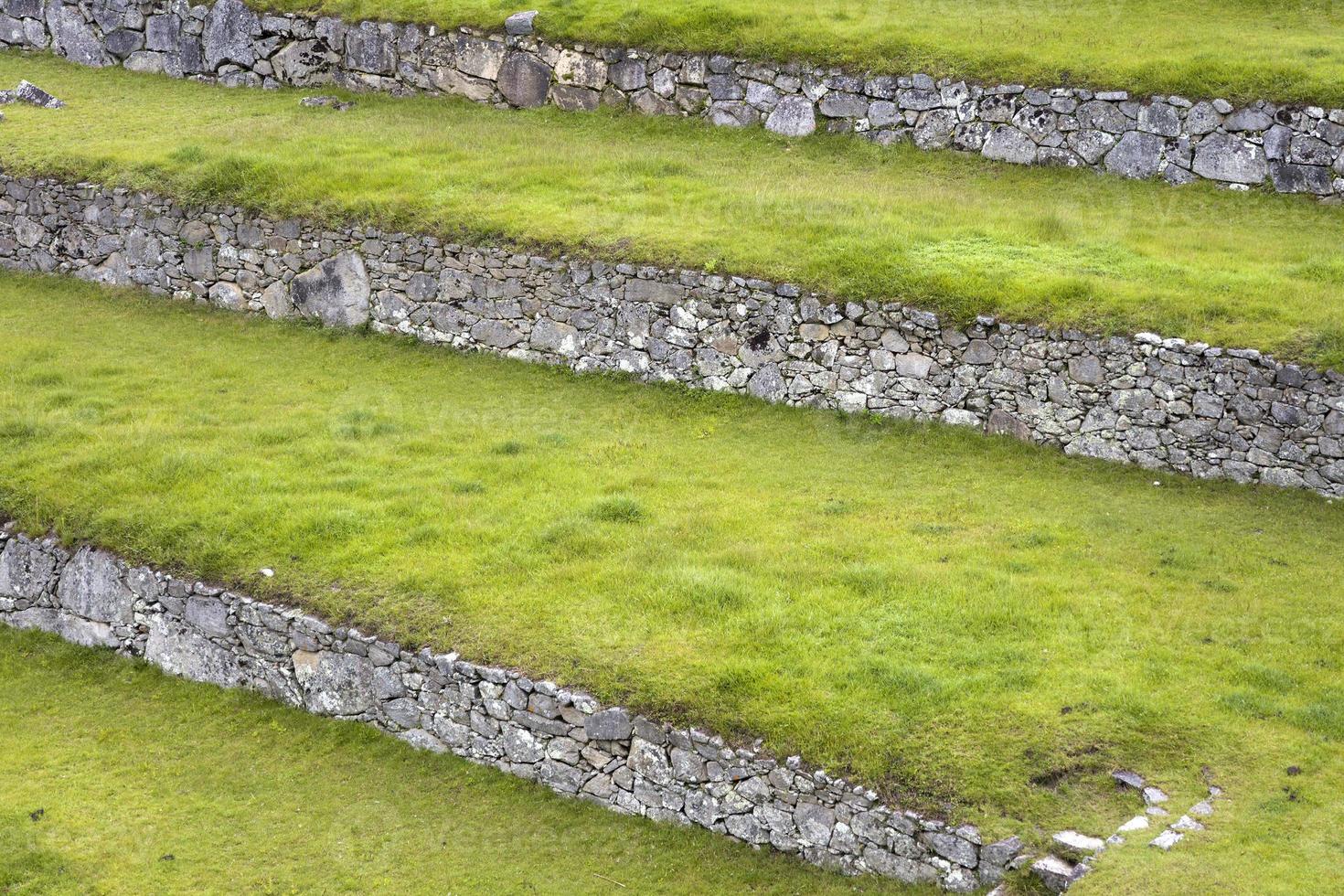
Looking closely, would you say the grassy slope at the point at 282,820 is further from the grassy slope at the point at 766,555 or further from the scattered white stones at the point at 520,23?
the scattered white stones at the point at 520,23

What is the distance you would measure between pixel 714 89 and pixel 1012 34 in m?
6.64

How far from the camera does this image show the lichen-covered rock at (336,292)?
26250mm

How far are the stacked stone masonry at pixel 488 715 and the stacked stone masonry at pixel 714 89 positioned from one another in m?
17.4

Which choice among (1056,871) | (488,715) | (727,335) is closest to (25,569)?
(488,715)

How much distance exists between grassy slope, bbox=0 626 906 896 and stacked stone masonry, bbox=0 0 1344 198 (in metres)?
18.2

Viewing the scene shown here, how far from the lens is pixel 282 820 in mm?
15727

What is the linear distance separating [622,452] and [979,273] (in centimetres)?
661

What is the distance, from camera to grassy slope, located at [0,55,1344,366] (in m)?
22.1

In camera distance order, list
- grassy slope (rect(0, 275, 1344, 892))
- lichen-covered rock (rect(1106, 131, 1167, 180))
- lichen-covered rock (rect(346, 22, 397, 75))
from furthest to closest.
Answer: lichen-covered rock (rect(346, 22, 397, 75)), lichen-covered rock (rect(1106, 131, 1167, 180)), grassy slope (rect(0, 275, 1344, 892))

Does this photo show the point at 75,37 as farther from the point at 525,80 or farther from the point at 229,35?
the point at 525,80

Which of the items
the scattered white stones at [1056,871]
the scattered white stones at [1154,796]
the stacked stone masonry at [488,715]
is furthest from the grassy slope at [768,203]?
the scattered white stones at [1056,871]

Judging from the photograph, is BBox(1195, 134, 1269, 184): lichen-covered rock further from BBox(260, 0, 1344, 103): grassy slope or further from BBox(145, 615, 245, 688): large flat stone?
BBox(145, 615, 245, 688): large flat stone

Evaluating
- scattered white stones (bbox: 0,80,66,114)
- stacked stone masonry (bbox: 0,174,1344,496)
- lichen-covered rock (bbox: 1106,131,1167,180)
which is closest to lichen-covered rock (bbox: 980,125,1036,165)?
lichen-covered rock (bbox: 1106,131,1167,180)

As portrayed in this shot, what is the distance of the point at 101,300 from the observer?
28.0 m
